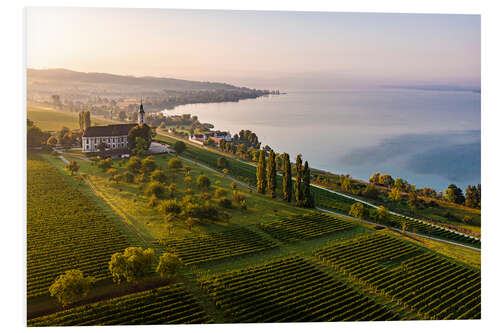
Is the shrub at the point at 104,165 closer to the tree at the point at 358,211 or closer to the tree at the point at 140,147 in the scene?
the tree at the point at 140,147

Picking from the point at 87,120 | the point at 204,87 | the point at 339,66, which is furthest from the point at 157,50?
the point at 339,66

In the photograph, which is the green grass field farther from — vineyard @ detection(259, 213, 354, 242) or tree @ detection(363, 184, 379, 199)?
tree @ detection(363, 184, 379, 199)

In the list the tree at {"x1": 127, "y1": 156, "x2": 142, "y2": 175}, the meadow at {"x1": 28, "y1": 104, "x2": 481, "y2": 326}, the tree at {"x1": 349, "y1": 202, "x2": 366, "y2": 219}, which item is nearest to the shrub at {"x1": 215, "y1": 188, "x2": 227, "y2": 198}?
the meadow at {"x1": 28, "y1": 104, "x2": 481, "y2": 326}

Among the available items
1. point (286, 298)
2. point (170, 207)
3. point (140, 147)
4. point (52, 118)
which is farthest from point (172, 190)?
point (286, 298)

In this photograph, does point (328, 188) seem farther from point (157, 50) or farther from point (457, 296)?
point (157, 50)

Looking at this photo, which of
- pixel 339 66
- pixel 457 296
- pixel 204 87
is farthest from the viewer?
pixel 204 87

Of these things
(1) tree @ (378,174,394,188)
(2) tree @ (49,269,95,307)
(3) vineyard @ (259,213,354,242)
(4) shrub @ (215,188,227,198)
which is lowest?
(2) tree @ (49,269,95,307)
